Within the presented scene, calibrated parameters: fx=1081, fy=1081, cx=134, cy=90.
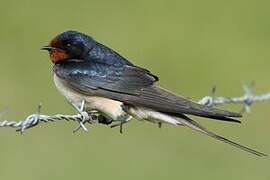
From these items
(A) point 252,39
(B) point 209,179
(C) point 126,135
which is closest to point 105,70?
(B) point 209,179

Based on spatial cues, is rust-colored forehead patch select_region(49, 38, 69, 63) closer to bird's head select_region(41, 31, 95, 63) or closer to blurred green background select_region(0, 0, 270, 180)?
bird's head select_region(41, 31, 95, 63)

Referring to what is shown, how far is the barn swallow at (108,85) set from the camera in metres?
4.11

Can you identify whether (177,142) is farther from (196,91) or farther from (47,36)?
(47,36)

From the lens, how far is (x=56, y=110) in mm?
7145

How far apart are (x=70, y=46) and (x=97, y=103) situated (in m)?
0.31

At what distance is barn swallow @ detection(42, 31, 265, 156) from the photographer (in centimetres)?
411

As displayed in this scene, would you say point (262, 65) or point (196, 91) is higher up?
point (262, 65)

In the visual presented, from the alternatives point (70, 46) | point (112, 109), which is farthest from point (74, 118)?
point (70, 46)

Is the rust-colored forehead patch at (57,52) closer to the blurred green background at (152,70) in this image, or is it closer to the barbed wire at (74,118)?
the barbed wire at (74,118)

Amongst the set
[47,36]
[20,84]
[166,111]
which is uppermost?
[47,36]

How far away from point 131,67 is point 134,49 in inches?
204

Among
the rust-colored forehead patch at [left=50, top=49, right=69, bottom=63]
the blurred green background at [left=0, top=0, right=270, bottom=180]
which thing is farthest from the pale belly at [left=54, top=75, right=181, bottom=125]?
the blurred green background at [left=0, top=0, right=270, bottom=180]

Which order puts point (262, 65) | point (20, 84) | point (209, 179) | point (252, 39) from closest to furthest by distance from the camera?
point (209, 179), point (20, 84), point (262, 65), point (252, 39)

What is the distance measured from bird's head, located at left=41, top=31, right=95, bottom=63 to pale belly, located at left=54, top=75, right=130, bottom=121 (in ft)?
0.40
